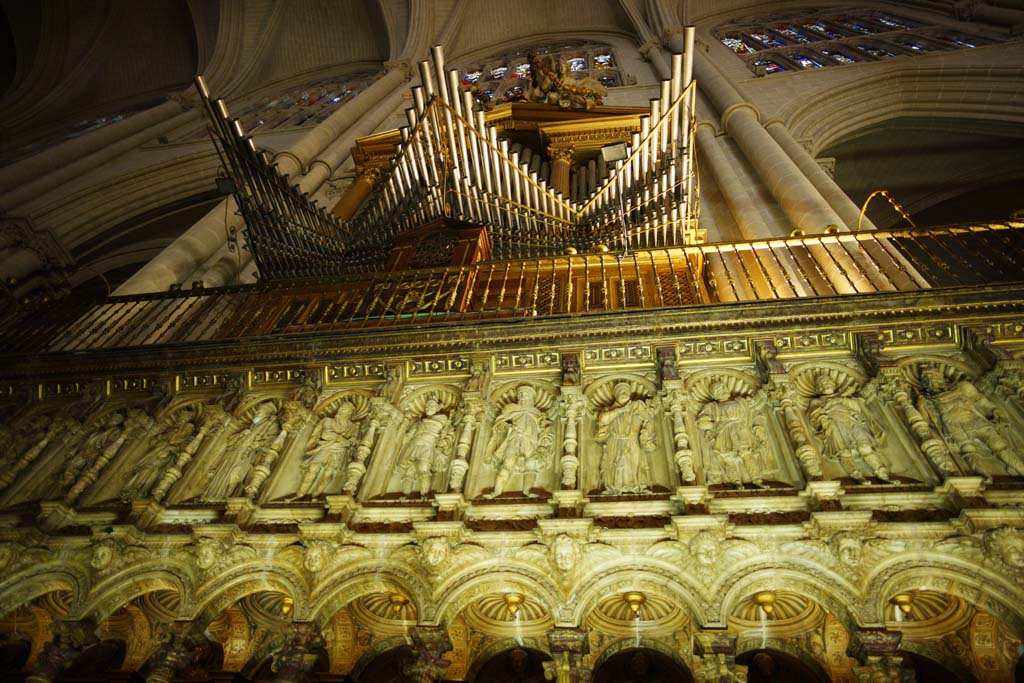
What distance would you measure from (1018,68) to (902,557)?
12.7 m

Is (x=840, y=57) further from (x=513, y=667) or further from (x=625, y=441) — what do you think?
(x=513, y=667)

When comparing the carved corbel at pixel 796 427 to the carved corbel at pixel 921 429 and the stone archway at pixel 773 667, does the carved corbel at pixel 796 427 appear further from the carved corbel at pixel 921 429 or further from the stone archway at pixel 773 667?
the stone archway at pixel 773 667

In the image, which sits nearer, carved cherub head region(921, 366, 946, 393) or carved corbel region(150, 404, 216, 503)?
carved cherub head region(921, 366, 946, 393)

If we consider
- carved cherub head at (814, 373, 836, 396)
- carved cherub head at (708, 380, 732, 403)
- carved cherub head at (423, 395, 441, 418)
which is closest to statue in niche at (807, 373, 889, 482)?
carved cherub head at (814, 373, 836, 396)

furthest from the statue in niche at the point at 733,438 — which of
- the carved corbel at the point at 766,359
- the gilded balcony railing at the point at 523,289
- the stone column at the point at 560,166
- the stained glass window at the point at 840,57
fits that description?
the stained glass window at the point at 840,57

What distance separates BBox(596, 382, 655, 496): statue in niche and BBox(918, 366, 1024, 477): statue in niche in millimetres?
1796

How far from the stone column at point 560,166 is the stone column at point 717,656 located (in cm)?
778

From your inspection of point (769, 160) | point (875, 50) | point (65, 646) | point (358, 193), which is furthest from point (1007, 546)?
point (875, 50)

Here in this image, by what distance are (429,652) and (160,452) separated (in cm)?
292

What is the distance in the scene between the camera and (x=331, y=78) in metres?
21.4

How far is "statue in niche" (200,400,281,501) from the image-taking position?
→ 442cm

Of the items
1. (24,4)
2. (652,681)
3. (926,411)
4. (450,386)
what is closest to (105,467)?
(450,386)

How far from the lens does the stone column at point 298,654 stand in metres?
3.41

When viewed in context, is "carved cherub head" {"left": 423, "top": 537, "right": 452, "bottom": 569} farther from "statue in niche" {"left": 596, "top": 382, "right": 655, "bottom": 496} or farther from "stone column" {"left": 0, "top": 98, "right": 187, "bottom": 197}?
"stone column" {"left": 0, "top": 98, "right": 187, "bottom": 197}
